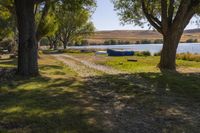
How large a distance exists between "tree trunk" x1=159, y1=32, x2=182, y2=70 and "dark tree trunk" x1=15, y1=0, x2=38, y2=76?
398 inches

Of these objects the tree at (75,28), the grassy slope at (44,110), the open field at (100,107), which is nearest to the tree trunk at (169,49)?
the open field at (100,107)

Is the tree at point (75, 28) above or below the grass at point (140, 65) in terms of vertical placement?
above

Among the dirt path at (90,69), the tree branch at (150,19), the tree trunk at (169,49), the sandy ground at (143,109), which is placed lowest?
the dirt path at (90,69)

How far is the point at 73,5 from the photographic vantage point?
2134cm

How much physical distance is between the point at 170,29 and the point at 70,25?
64.2 m

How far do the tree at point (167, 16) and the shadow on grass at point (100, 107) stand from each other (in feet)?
30.7

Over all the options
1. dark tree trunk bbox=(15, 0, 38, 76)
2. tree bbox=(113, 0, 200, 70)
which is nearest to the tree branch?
tree bbox=(113, 0, 200, 70)

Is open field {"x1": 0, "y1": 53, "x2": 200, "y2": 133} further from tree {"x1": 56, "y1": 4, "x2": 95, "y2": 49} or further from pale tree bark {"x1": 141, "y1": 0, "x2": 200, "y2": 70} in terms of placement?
tree {"x1": 56, "y1": 4, "x2": 95, "y2": 49}

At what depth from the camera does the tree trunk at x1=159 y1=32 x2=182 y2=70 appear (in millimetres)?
24866

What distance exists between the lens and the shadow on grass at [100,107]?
848 cm

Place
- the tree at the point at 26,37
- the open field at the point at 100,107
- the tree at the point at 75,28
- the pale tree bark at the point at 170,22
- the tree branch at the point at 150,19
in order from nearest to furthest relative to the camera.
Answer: the open field at the point at 100,107
the tree at the point at 26,37
the pale tree bark at the point at 170,22
the tree branch at the point at 150,19
the tree at the point at 75,28

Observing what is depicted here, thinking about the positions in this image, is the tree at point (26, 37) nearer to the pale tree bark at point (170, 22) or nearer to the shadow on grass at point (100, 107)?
Answer: the shadow on grass at point (100, 107)

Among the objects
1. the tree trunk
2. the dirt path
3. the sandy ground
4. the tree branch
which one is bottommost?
the dirt path

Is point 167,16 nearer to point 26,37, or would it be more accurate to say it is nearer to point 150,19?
point 150,19
